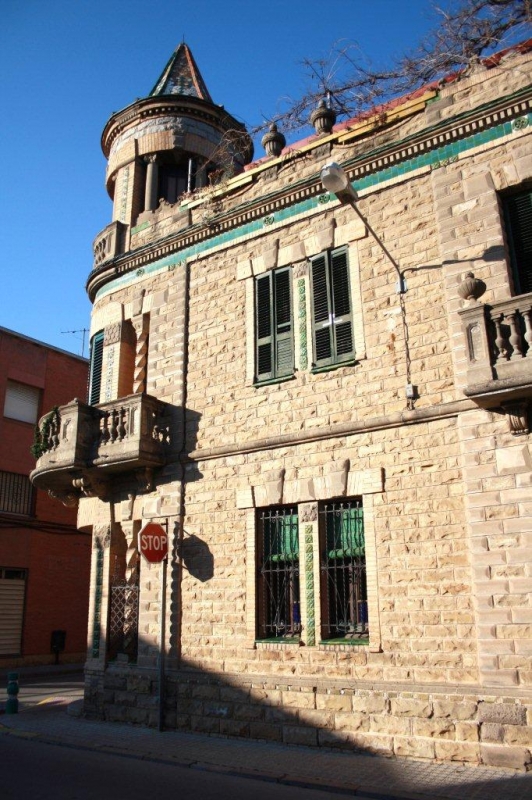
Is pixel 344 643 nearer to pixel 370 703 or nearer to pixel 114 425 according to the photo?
pixel 370 703

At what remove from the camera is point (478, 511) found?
8.95 metres

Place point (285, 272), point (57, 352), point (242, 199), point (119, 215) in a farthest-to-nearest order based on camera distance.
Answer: point (57, 352)
point (119, 215)
point (242, 199)
point (285, 272)

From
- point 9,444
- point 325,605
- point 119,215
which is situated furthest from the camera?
point 9,444

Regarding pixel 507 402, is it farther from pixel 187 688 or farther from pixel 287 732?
pixel 187 688

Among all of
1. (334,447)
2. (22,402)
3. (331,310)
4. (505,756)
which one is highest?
(22,402)

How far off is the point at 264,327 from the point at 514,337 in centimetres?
486

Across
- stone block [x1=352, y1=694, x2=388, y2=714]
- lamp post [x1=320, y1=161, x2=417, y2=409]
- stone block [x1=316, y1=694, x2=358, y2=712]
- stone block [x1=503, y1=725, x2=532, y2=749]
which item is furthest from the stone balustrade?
stone block [x1=503, y1=725, x2=532, y2=749]

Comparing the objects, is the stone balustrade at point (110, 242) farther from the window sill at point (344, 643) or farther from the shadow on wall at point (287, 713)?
the window sill at point (344, 643)

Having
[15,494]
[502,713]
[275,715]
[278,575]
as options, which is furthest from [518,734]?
[15,494]

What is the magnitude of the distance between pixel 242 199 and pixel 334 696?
899cm

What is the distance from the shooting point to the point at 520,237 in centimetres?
995

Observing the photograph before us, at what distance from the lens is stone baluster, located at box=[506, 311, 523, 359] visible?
339 inches

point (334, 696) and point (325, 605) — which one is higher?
point (325, 605)

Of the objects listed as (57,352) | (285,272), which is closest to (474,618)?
(285,272)
